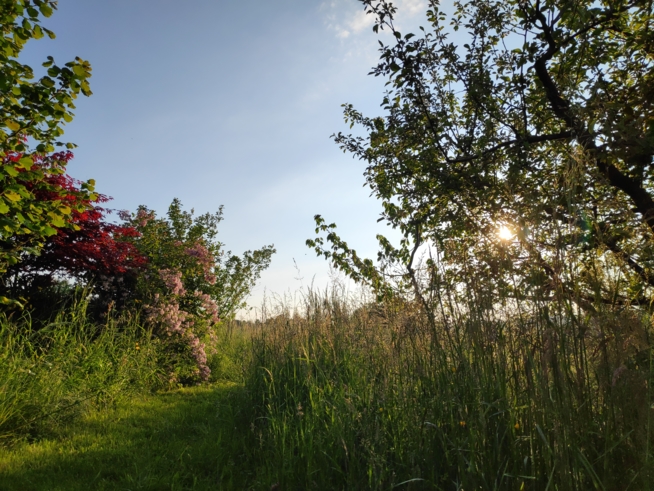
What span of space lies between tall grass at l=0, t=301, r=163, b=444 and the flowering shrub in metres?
0.44

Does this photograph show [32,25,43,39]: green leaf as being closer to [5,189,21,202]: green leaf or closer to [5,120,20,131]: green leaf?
[5,120,20,131]: green leaf

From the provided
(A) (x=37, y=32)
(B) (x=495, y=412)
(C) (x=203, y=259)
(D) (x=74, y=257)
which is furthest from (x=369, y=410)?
(C) (x=203, y=259)

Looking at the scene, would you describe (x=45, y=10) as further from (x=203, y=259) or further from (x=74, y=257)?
(x=203, y=259)

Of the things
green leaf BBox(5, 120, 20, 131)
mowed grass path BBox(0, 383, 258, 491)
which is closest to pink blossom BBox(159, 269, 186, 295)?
mowed grass path BBox(0, 383, 258, 491)

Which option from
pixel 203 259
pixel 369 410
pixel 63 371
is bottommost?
pixel 369 410

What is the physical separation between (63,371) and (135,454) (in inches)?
71.6

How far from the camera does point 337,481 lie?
255 cm

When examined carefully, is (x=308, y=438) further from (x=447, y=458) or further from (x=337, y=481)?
(x=447, y=458)

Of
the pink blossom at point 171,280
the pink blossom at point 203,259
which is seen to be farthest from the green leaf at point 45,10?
the pink blossom at point 203,259

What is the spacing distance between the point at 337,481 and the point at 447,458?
89cm

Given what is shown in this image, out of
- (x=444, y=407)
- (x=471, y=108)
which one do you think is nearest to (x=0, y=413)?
(x=444, y=407)

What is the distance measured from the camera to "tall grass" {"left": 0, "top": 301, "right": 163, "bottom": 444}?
3928mm

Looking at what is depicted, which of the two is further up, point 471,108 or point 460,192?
point 471,108

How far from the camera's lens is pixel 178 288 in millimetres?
7125
